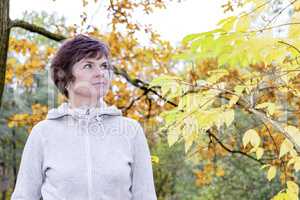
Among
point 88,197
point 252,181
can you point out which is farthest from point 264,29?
point 252,181

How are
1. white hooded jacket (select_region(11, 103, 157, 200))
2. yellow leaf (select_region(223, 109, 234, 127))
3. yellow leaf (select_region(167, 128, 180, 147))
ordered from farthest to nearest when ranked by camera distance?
yellow leaf (select_region(167, 128, 180, 147)), yellow leaf (select_region(223, 109, 234, 127)), white hooded jacket (select_region(11, 103, 157, 200))

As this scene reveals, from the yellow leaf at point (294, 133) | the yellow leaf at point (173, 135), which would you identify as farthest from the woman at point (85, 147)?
the yellow leaf at point (294, 133)

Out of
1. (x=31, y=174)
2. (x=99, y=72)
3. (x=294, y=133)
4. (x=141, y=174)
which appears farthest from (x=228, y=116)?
(x=31, y=174)

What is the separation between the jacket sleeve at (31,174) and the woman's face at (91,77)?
0.67ft

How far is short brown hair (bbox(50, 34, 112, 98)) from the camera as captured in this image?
153 cm

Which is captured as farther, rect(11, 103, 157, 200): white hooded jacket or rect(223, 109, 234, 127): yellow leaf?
rect(223, 109, 234, 127): yellow leaf

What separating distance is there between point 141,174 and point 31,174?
33 centimetres

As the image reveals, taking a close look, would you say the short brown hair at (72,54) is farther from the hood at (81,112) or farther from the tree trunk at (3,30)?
the tree trunk at (3,30)

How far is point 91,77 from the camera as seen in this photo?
1.52m

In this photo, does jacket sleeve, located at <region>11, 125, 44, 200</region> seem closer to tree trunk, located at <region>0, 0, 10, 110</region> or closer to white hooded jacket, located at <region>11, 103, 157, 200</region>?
white hooded jacket, located at <region>11, 103, 157, 200</region>

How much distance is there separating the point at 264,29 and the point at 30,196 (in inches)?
33.2

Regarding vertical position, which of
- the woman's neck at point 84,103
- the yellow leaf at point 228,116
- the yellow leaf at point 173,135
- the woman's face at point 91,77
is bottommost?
the yellow leaf at point 173,135

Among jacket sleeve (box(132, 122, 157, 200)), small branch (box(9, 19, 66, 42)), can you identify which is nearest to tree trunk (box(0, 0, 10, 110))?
small branch (box(9, 19, 66, 42))

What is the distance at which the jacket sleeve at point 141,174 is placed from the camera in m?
1.53
